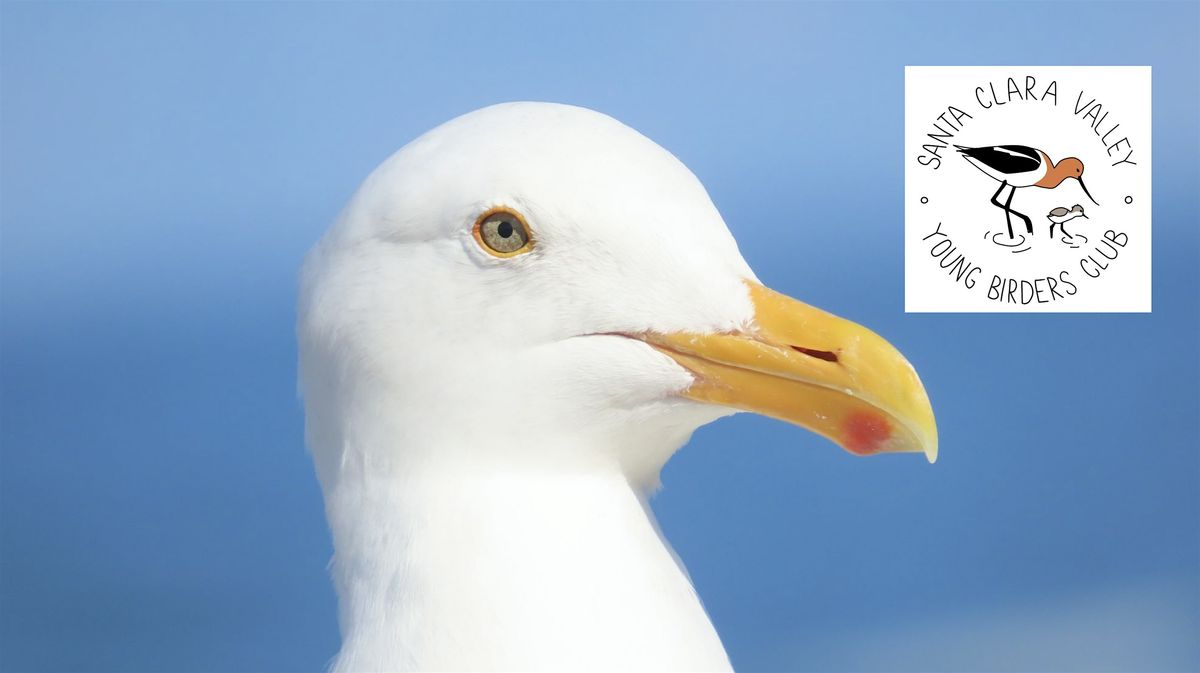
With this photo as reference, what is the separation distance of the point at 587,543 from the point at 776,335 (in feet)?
1.57

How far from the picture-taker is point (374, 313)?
8.62 feet

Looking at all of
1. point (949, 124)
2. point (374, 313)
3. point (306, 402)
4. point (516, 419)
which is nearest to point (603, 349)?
point (516, 419)

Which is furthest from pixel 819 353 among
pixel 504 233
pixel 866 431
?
pixel 504 233

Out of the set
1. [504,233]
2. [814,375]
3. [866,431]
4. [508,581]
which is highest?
[504,233]

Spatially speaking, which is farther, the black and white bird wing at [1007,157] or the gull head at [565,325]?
the black and white bird wing at [1007,157]

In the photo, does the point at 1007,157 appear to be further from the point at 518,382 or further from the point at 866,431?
the point at 518,382

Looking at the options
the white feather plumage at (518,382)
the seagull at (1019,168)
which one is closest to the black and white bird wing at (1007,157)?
the seagull at (1019,168)

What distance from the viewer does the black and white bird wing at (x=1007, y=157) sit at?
5145 mm

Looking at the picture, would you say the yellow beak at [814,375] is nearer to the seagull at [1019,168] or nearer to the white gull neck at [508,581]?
the white gull neck at [508,581]

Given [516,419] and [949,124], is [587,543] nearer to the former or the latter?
[516,419]

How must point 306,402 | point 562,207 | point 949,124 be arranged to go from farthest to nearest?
point 949,124
point 306,402
point 562,207

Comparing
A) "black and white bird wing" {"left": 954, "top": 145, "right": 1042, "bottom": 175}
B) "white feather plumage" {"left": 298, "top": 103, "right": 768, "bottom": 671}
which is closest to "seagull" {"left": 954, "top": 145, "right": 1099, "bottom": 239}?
"black and white bird wing" {"left": 954, "top": 145, "right": 1042, "bottom": 175}

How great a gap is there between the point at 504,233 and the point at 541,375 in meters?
0.24

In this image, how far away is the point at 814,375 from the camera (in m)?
2.59
